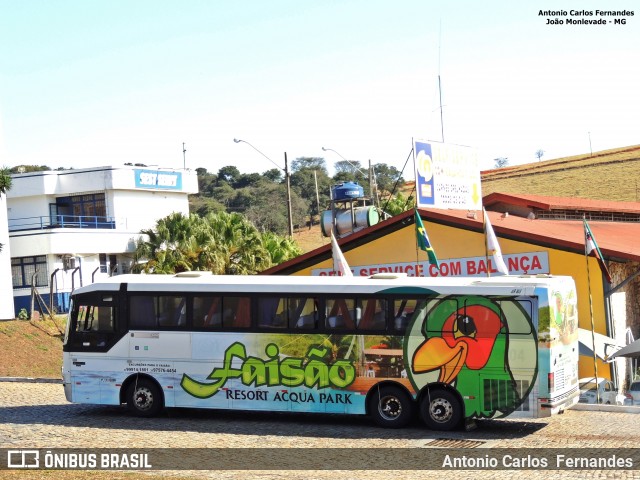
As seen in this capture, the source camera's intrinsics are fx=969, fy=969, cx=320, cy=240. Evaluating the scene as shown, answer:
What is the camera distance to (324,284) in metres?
18.9

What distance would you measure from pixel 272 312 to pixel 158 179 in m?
39.4

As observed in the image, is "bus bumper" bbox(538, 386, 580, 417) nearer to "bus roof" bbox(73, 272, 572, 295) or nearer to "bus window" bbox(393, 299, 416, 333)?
"bus roof" bbox(73, 272, 572, 295)

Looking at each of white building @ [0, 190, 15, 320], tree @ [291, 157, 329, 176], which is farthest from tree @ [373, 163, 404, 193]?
white building @ [0, 190, 15, 320]

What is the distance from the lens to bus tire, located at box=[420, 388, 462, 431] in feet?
59.0

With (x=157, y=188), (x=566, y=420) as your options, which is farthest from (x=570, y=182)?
(x=566, y=420)

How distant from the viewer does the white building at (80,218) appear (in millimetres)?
48875

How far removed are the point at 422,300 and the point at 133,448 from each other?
5956 millimetres

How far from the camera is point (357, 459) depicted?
1523 cm

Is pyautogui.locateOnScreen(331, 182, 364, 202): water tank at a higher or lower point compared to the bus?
higher

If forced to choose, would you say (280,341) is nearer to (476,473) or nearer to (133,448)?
(133,448)

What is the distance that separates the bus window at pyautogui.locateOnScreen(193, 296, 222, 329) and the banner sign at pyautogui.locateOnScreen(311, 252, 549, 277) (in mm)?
7649

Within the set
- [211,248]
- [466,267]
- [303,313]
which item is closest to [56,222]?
[211,248]

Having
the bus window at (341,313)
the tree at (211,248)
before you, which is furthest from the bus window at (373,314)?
the tree at (211,248)

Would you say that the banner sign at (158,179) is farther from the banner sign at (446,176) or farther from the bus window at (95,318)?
the bus window at (95,318)
